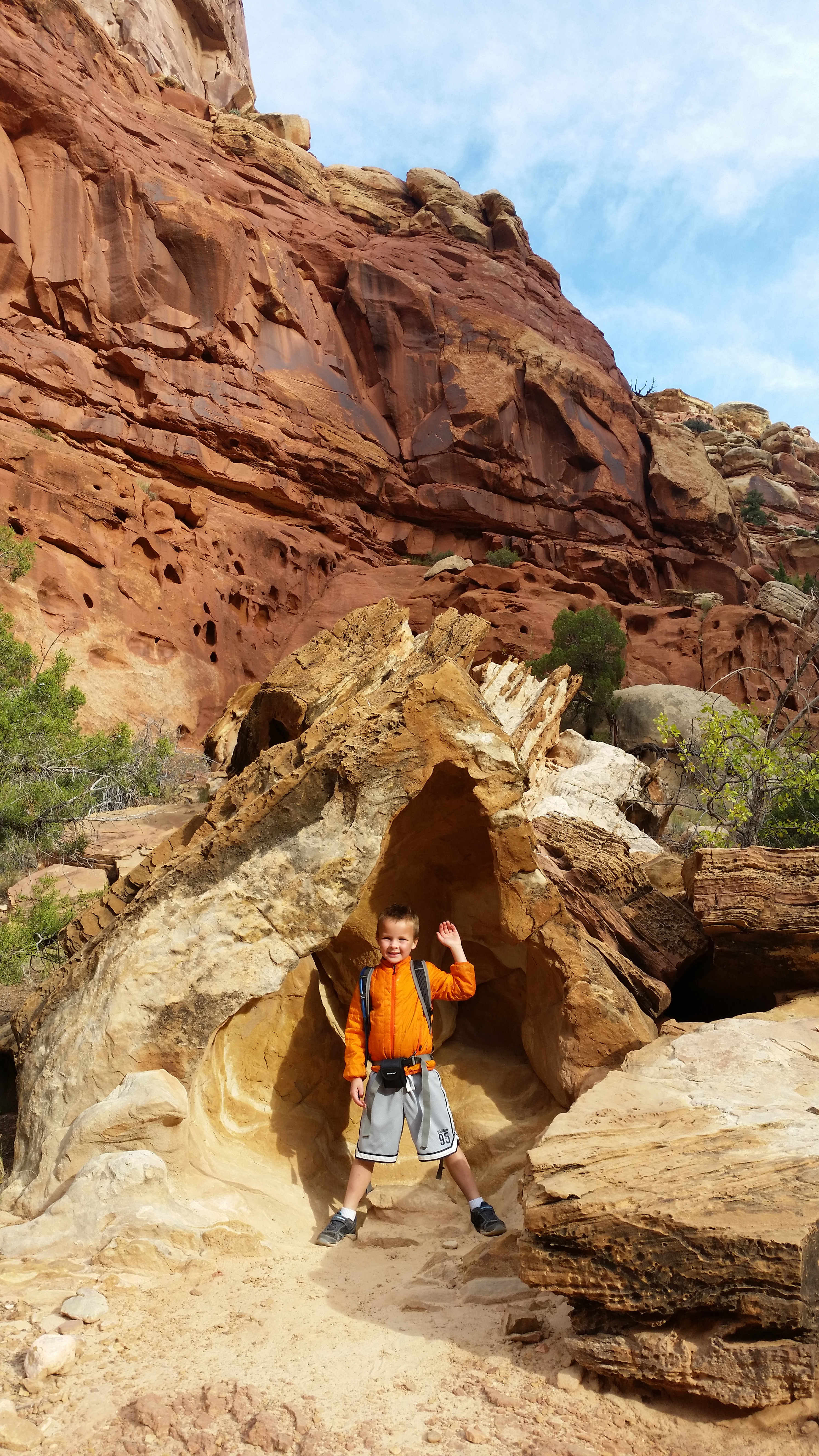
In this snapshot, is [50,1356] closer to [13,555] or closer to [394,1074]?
[394,1074]

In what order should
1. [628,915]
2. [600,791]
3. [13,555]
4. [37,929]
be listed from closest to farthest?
[628,915]
[37,929]
[600,791]
[13,555]

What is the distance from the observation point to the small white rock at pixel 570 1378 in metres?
2.71

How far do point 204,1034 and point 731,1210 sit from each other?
2.38m

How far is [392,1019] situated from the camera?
168 inches

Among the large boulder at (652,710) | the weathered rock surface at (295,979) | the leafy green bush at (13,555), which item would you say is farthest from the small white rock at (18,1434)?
the large boulder at (652,710)

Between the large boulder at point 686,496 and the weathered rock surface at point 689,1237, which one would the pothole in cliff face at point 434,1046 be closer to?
the weathered rock surface at point 689,1237

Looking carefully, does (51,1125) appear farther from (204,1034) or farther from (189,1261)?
(189,1261)

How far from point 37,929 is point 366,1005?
4.09 m

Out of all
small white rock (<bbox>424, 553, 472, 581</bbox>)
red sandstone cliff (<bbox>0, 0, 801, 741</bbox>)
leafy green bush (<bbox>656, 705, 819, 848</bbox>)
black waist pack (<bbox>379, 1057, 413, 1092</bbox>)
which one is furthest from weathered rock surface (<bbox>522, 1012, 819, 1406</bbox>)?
small white rock (<bbox>424, 553, 472, 581</bbox>)

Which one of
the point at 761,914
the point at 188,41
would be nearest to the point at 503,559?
the point at 761,914

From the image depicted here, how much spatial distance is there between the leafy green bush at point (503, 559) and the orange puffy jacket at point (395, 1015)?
85.0 ft

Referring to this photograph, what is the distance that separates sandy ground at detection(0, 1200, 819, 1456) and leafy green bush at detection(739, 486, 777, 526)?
46.0m

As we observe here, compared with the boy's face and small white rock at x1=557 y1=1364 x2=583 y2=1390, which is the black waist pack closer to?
the boy's face

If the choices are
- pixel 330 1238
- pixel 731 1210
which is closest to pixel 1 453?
pixel 330 1238
